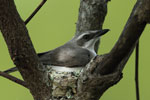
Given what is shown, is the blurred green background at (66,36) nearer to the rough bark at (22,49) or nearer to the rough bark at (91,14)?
the rough bark at (91,14)

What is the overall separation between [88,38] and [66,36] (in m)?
0.98

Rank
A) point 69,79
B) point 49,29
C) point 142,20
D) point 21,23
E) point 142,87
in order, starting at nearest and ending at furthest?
1. point 142,20
2. point 21,23
3. point 69,79
4. point 142,87
5. point 49,29

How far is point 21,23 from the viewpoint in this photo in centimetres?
183

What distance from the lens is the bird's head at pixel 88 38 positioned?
2721 millimetres

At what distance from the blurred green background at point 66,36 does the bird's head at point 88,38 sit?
0.65m

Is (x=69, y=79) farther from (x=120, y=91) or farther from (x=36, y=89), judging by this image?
(x=120, y=91)

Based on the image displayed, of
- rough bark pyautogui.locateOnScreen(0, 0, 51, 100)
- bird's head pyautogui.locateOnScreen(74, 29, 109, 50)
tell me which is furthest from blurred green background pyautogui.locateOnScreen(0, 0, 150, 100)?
rough bark pyautogui.locateOnScreen(0, 0, 51, 100)

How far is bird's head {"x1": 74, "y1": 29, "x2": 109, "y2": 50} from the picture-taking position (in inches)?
107

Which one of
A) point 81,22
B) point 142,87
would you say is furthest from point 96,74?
point 142,87

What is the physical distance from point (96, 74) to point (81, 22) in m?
0.99

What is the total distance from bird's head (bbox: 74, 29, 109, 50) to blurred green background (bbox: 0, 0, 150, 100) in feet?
2.14

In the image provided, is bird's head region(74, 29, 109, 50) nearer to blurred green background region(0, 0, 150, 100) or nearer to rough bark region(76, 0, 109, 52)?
rough bark region(76, 0, 109, 52)

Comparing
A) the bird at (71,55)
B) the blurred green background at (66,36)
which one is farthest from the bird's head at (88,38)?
the blurred green background at (66,36)

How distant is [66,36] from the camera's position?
378 centimetres
